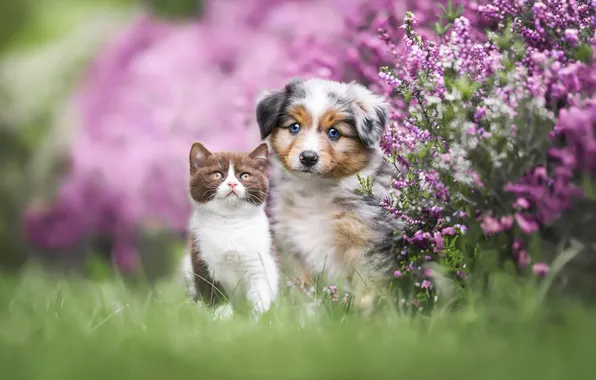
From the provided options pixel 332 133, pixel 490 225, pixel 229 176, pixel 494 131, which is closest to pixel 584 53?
pixel 494 131

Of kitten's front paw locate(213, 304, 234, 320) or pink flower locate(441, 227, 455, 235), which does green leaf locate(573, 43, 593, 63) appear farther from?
kitten's front paw locate(213, 304, 234, 320)

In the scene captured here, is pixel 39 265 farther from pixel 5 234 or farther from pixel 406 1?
pixel 406 1

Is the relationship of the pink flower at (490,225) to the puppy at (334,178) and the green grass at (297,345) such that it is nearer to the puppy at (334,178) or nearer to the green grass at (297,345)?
the green grass at (297,345)

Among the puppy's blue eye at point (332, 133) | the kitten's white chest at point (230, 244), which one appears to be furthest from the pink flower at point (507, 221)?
the kitten's white chest at point (230, 244)

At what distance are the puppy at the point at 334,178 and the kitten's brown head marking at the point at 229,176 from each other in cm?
17

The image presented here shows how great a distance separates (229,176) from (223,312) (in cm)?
62

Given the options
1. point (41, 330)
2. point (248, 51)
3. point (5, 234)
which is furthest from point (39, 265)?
point (41, 330)

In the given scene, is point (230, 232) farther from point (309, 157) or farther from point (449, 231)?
point (449, 231)

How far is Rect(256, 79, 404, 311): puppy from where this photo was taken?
377cm

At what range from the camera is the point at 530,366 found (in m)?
2.39

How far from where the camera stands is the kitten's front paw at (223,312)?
3.50 m

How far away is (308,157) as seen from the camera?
3691mm

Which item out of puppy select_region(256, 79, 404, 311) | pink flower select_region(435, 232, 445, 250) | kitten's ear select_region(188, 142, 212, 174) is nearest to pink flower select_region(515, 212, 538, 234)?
pink flower select_region(435, 232, 445, 250)

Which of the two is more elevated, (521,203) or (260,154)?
(521,203)
